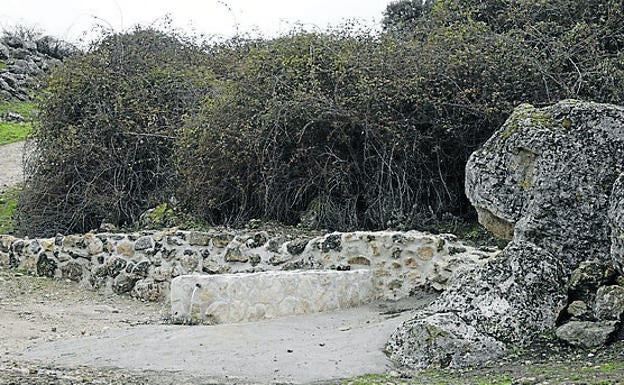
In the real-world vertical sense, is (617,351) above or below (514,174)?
below

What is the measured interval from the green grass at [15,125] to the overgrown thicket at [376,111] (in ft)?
36.8

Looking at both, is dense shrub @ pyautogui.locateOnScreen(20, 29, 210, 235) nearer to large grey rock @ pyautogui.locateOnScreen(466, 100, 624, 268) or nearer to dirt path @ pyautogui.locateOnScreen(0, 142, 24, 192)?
dirt path @ pyautogui.locateOnScreen(0, 142, 24, 192)

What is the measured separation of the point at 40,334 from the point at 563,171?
4.89 metres

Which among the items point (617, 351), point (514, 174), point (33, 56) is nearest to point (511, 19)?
point (514, 174)

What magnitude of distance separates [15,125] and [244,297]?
19.4 meters

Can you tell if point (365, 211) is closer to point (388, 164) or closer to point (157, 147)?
point (388, 164)

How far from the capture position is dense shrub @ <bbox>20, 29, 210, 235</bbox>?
12617 mm

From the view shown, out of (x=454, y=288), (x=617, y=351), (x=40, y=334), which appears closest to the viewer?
(x=617, y=351)

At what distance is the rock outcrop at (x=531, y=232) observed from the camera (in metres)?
5.96

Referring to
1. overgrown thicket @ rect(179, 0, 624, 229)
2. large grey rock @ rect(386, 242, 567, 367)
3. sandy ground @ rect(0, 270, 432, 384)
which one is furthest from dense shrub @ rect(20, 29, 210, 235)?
large grey rock @ rect(386, 242, 567, 367)

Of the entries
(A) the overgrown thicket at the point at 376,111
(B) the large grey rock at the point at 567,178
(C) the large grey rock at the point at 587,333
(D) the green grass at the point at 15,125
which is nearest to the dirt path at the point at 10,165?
(D) the green grass at the point at 15,125

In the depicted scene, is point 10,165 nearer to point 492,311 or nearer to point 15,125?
point 15,125

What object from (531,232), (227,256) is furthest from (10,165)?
(531,232)

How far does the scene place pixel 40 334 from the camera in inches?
308
